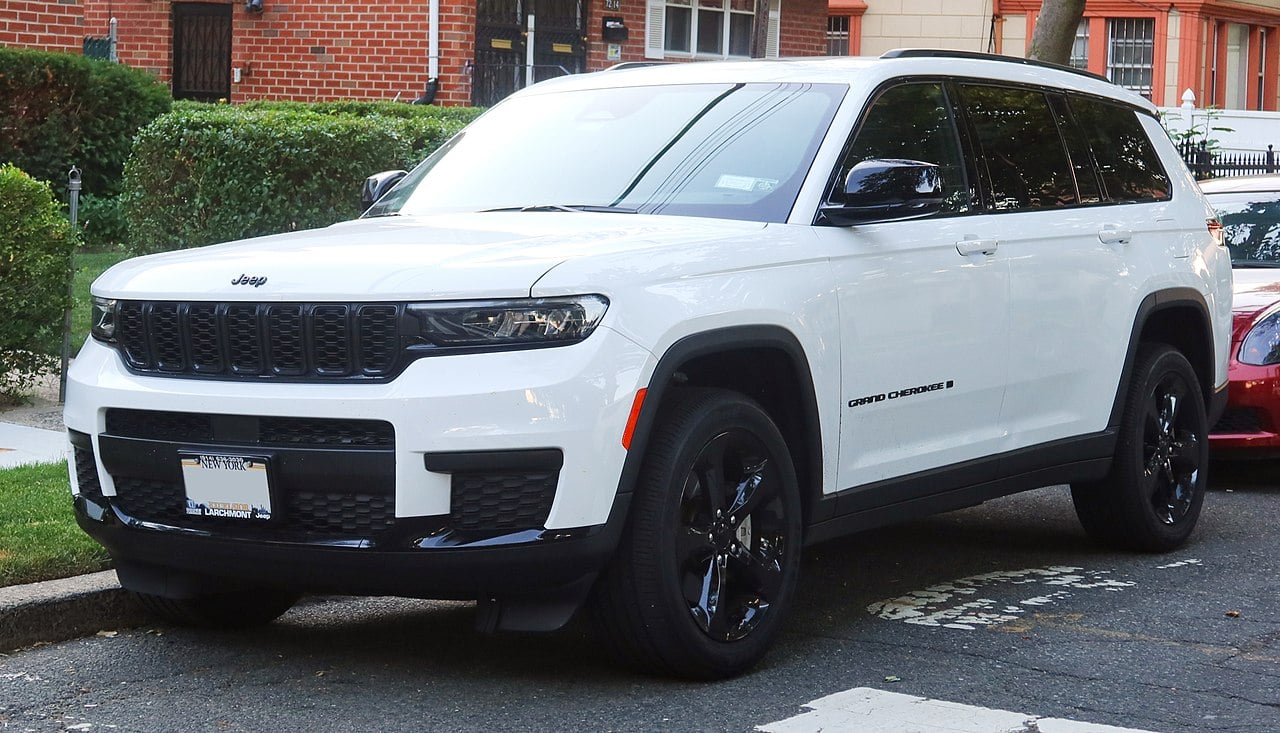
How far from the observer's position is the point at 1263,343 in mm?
9023

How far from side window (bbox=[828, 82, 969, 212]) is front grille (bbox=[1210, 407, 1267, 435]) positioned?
10.8 ft

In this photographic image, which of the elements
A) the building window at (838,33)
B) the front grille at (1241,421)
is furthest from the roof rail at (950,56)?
the building window at (838,33)

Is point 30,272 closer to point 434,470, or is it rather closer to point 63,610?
point 63,610

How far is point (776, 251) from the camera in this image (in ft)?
17.5

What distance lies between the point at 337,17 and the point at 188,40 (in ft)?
8.01

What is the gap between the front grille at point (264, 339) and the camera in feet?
15.3

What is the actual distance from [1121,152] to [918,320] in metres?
2.02

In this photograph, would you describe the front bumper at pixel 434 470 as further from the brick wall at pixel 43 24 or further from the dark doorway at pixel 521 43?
the dark doorway at pixel 521 43

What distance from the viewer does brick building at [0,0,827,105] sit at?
73.4ft

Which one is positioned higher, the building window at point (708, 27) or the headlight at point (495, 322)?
the building window at point (708, 27)

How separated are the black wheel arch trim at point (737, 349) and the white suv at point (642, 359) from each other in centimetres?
1

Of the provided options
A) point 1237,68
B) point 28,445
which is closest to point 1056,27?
point 28,445

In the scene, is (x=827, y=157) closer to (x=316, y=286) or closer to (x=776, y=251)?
(x=776, y=251)

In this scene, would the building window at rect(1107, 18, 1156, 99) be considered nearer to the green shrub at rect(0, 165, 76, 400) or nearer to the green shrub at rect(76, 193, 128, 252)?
the green shrub at rect(76, 193, 128, 252)
